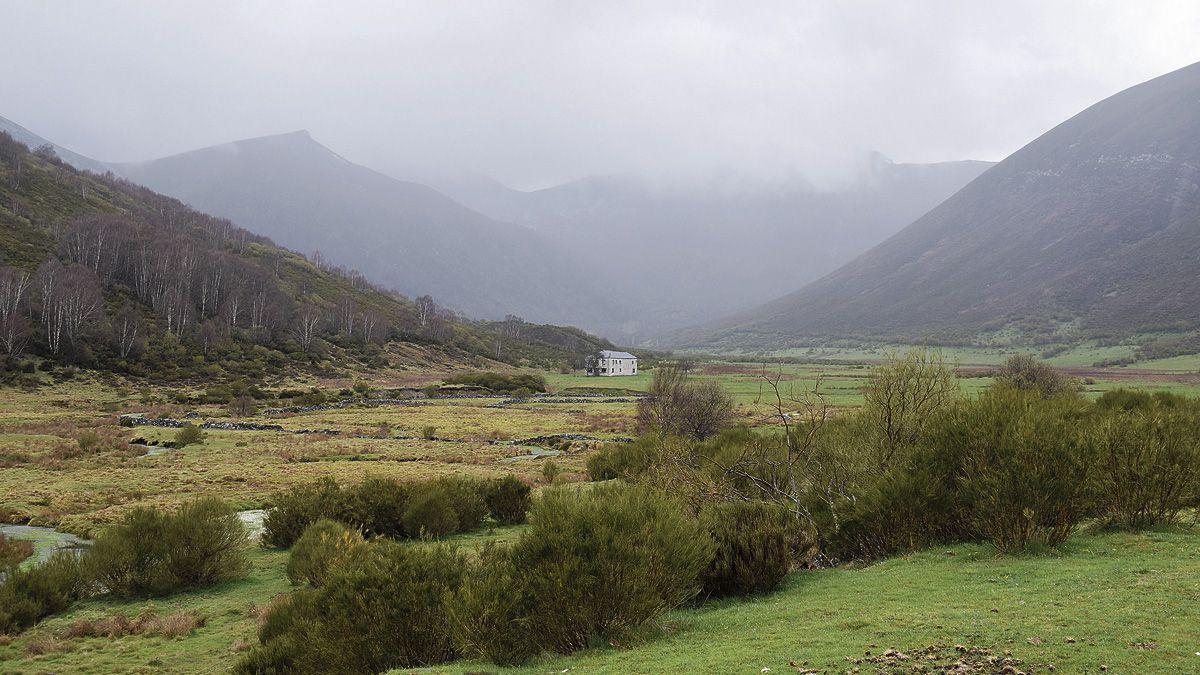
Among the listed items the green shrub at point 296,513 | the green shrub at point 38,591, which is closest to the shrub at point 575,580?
the green shrub at point 38,591

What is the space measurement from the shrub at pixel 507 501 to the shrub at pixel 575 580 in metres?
13.4

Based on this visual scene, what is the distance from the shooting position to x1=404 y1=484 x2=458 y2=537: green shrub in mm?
20031

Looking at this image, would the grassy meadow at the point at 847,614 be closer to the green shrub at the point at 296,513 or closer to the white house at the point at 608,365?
the green shrub at the point at 296,513

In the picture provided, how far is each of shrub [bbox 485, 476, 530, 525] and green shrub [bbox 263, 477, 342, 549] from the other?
200 inches

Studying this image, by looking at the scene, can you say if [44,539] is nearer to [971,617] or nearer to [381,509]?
[381,509]

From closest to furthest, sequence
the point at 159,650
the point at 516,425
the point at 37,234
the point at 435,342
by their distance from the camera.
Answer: the point at 159,650, the point at 516,425, the point at 37,234, the point at 435,342

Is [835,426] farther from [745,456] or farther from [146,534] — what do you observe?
[146,534]

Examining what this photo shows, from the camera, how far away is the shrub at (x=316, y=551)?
1370 centimetres

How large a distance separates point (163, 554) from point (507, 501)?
1019cm

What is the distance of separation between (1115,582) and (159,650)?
15258 mm

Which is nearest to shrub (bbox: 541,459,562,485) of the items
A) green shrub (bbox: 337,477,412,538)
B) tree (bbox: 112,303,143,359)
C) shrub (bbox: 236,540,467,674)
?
green shrub (bbox: 337,477,412,538)

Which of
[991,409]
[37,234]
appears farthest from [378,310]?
[991,409]

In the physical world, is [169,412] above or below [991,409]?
below

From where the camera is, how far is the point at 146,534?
627 inches
